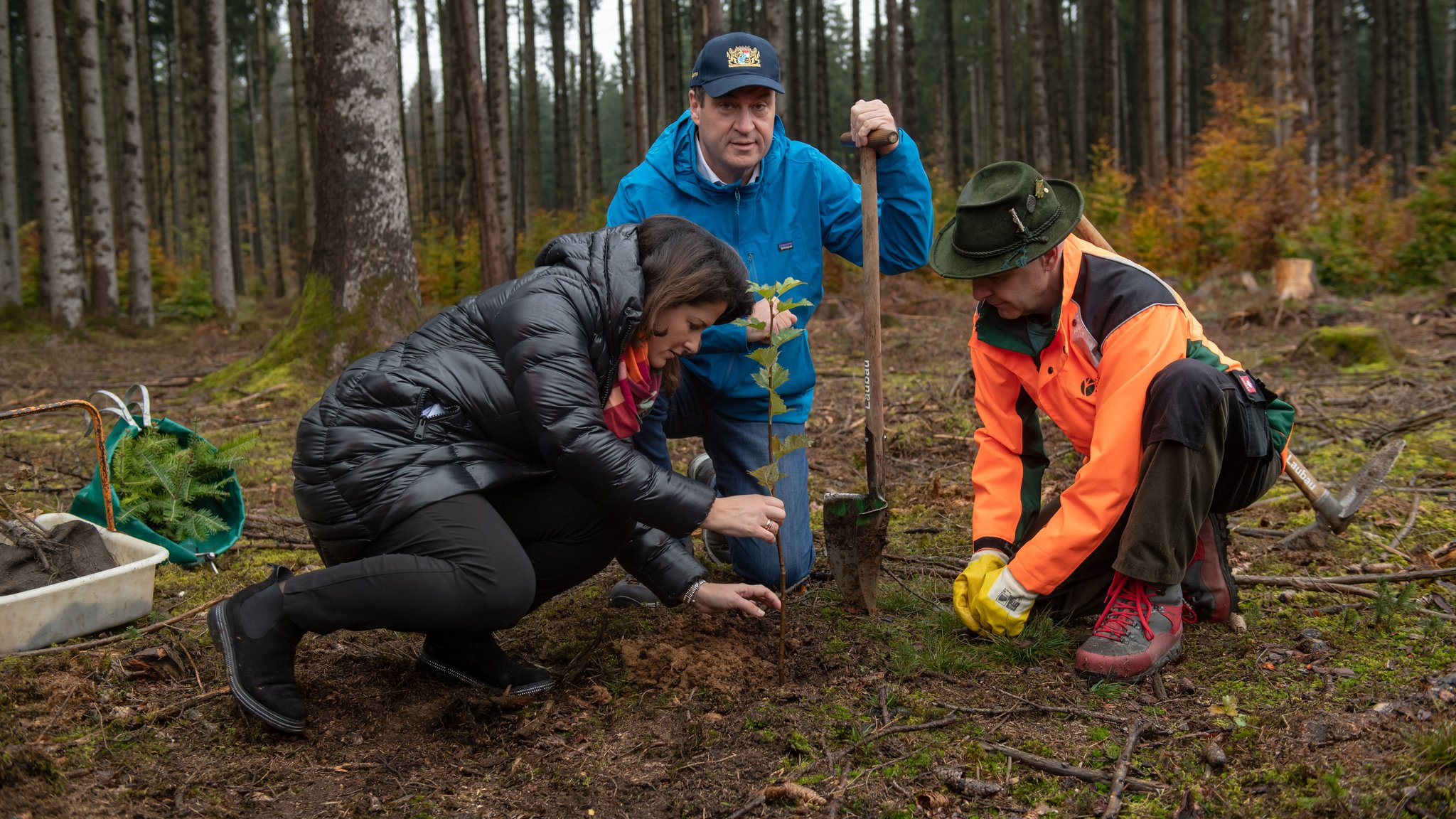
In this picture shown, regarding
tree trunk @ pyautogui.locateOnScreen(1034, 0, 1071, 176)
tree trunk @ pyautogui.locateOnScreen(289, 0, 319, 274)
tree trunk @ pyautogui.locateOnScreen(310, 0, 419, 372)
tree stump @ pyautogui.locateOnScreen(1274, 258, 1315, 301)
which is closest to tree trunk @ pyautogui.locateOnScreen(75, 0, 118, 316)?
tree trunk @ pyautogui.locateOnScreen(289, 0, 319, 274)

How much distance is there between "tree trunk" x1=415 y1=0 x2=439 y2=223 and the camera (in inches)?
735

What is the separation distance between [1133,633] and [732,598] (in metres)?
1.10

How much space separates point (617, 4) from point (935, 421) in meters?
22.9

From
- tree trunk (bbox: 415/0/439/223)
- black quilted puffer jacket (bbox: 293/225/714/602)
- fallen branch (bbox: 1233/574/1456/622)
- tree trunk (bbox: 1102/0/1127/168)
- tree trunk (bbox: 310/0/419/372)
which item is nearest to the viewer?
black quilted puffer jacket (bbox: 293/225/714/602)

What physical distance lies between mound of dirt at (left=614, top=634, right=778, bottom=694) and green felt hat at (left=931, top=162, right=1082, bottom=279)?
4.06 ft

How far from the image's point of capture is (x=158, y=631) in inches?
117

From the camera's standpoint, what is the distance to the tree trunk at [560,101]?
24.1 metres

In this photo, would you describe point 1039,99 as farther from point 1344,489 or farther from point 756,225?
point 756,225

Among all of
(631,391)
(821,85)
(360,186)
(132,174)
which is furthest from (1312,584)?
(821,85)

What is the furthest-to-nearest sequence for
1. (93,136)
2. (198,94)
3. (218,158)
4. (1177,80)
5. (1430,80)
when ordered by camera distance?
(1430,80) < (198,94) < (1177,80) < (218,158) < (93,136)

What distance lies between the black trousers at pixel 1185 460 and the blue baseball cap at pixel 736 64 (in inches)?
61.8

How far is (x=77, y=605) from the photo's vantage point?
9.18 ft

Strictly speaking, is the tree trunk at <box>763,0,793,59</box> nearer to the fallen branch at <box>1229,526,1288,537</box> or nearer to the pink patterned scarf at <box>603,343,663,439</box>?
the fallen branch at <box>1229,526,1288,537</box>

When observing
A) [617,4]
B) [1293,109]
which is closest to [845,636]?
[1293,109]
